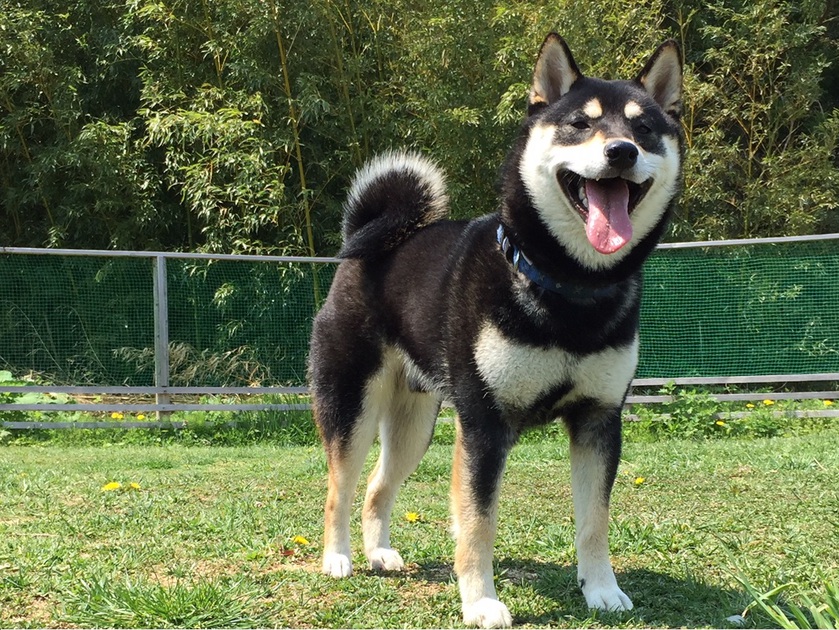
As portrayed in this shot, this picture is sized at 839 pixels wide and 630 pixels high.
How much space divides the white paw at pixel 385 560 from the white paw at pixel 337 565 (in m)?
0.10

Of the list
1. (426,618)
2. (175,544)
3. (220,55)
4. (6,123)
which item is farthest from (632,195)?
(6,123)

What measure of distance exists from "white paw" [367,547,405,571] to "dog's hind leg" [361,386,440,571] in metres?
0.05

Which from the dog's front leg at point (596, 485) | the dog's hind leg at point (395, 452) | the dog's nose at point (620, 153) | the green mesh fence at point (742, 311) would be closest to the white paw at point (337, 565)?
the dog's hind leg at point (395, 452)

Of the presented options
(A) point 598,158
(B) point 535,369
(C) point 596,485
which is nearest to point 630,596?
(C) point 596,485

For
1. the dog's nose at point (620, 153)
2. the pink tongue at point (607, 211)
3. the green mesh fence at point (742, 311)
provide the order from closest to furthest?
the dog's nose at point (620, 153)
the pink tongue at point (607, 211)
the green mesh fence at point (742, 311)

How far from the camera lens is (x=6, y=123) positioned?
866 centimetres

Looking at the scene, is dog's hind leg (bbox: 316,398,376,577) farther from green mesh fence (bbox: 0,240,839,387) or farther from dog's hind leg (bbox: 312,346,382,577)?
green mesh fence (bbox: 0,240,839,387)

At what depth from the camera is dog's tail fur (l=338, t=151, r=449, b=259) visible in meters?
3.26

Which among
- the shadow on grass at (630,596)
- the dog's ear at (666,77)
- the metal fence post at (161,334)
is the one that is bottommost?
the metal fence post at (161,334)

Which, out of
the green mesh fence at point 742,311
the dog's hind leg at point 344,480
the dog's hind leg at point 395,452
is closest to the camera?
the dog's hind leg at point 344,480

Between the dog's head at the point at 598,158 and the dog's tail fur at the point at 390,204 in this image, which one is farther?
the dog's tail fur at the point at 390,204

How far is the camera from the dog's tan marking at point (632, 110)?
8.39 ft

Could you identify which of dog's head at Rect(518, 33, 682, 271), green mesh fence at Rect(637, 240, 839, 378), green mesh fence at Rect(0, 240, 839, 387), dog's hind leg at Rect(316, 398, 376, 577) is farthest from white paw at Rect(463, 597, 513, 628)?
green mesh fence at Rect(637, 240, 839, 378)

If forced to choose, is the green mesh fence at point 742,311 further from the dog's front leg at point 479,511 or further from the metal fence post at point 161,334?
the dog's front leg at point 479,511
